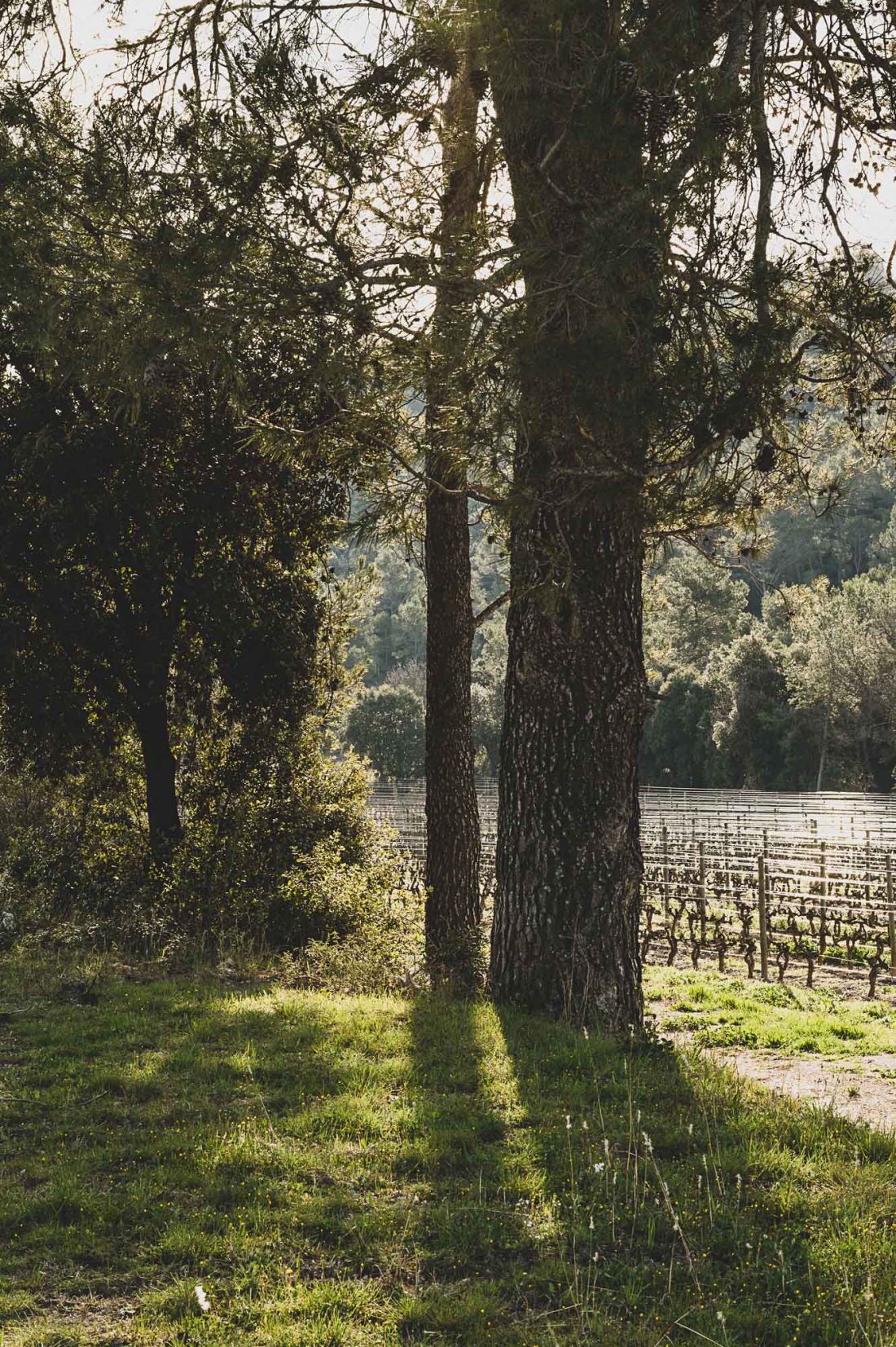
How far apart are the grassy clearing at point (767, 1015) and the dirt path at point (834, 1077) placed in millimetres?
242

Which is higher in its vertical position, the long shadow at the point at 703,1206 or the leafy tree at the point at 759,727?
the leafy tree at the point at 759,727

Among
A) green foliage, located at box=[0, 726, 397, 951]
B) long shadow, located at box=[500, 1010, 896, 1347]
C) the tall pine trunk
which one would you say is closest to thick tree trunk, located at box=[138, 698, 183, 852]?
green foliage, located at box=[0, 726, 397, 951]

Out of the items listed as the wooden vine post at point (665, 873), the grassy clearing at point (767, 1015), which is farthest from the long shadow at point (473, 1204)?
the wooden vine post at point (665, 873)

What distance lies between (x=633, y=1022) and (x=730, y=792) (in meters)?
36.8

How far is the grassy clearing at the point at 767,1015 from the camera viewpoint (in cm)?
799

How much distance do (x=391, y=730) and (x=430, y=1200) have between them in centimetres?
5599

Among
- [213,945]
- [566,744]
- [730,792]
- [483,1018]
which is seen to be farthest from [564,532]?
[730,792]

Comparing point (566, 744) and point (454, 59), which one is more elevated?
point (454, 59)

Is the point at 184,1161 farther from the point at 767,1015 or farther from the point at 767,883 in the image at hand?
the point at 767,883

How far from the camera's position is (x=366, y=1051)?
5543mm

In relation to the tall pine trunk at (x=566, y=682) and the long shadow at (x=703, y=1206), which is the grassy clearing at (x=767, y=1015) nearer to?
the tall pine trunk at (x=566, y=682)

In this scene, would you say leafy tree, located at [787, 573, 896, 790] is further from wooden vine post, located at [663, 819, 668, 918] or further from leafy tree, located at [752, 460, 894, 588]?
wooden vine post, located at [663, 819, 668, 918]

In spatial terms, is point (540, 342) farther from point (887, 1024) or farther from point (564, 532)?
point (887, 1024)

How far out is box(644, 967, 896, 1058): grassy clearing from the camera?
7.99 m
